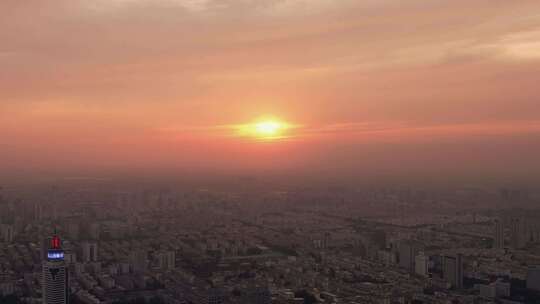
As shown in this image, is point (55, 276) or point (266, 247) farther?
point (266, 247)

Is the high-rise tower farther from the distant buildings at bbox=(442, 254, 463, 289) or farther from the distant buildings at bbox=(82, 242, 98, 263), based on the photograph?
the distant buildings at bbox=(442, 254, 463, 289)

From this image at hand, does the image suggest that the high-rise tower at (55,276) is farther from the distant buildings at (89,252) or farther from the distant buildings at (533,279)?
the distant buildings at (533,279)

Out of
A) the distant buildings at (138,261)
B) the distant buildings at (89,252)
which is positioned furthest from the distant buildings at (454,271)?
the distant buildings at (89,252)

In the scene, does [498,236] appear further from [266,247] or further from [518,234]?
[266,247]

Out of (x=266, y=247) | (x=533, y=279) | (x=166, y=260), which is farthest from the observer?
(x=266, y=247)

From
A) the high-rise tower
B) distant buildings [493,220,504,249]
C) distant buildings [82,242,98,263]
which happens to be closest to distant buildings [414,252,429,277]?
distant buildings [493,220,504,249]

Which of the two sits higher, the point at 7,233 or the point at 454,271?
the point at 7,233

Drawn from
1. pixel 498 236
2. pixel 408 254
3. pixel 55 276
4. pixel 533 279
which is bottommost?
pixel 533 279

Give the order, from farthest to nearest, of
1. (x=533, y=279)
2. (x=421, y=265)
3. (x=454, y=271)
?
(x=421, y=265) → (x=454, y=271) → (x=533, y=279)

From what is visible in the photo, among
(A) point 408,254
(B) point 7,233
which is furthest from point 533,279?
(B) point 7,233
